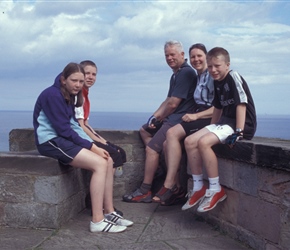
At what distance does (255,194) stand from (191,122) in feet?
4.63

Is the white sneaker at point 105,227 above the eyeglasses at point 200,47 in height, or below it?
below

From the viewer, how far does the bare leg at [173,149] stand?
5.15 metres

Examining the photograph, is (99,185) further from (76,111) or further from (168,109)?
Result: (168,109)

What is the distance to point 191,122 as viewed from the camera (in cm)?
516

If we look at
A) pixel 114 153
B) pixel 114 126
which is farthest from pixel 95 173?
pixel 114 126

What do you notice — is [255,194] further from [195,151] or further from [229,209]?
[195,151]

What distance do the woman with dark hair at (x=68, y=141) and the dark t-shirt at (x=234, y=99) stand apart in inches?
46.3

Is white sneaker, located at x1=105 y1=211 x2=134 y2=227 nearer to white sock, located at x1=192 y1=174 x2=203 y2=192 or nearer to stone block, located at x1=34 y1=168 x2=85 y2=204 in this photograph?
stone block, located at x1=34 y1=168 x2=85 y2=204

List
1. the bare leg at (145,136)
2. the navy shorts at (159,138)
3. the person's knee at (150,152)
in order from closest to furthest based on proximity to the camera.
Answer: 1. the navy shorts at (159,138)
2. the person's knee at (150,152)
3. the bare leg at (145,136)

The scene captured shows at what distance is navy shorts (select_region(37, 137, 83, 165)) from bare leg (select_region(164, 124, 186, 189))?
106 centimetres

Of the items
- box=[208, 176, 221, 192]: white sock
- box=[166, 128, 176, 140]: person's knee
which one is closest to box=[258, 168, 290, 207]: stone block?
box=[208, 176, 221, 192]: white sock

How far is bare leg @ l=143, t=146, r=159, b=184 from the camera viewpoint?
18.5 feet

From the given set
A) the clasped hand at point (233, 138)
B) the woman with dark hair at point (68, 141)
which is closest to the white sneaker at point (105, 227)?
the woman with dark hair at point (68, 141)

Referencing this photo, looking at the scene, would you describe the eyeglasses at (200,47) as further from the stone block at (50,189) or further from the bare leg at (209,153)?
the stone block at (50,189)
